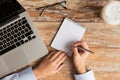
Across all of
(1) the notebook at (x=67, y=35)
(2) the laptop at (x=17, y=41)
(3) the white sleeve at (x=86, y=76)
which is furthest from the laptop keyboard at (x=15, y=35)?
(3) the white sleeve at (x=86, y=76)

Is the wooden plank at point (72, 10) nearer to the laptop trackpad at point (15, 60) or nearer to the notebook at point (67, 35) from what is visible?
the notebook at point (67, 35)

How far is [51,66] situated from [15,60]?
0.16 m

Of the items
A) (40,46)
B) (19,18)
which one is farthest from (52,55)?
(19,18)

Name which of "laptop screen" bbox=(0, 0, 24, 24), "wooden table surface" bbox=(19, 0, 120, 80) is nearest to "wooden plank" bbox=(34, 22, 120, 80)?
"wooden table surface" bbox=(19, 0, 120, 80)

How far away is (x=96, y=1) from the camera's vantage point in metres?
1.91

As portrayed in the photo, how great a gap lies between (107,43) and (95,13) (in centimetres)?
14

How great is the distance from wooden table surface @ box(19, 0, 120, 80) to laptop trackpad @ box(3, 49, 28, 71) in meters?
0.12

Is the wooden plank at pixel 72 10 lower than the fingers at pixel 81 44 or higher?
higher

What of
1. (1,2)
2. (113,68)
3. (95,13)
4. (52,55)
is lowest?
(113,68)

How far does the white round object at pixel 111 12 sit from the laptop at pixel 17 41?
0.30 metres

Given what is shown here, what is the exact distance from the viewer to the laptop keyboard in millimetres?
1846

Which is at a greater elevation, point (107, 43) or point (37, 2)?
point (37, 2)

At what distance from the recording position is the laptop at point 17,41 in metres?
1.85

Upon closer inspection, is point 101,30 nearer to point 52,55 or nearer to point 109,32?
point 109,32
